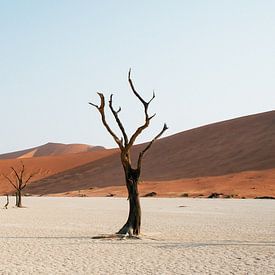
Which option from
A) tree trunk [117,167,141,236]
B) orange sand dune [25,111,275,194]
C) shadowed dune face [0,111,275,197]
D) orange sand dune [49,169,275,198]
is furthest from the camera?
orange sand dune [25,111,275,194]

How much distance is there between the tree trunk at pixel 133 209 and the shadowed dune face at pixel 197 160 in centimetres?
3247

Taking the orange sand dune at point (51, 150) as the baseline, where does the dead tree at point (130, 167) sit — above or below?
below

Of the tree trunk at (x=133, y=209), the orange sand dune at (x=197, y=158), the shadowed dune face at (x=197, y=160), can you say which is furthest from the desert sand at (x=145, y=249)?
the orange sand dune at (x=197, y=158)

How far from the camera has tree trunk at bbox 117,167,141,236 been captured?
15797mm

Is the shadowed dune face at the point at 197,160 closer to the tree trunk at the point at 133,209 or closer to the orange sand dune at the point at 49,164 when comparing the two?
the orange sand dune at the point at 49,164

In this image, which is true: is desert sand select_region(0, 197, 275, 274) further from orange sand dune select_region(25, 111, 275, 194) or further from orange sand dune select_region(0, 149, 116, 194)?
orange sand dune select_region(0, 149, 116, 194)

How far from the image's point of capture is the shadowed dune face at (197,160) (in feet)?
189

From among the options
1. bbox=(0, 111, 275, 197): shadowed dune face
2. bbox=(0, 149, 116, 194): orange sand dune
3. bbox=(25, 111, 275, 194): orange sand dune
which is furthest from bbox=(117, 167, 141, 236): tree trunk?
bbox=(0, 149, 116, 194): orange sand dune

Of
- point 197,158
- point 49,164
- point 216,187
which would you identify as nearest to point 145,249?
point 216,187

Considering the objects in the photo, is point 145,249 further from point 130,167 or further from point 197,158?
point 197,158

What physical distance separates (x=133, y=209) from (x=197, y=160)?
5140 centimetres

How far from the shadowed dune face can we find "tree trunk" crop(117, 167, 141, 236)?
1278 inches

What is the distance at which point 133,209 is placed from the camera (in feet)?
52.1

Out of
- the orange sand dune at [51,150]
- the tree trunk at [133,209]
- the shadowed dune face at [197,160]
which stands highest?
the orange sand dune at [51,150]
